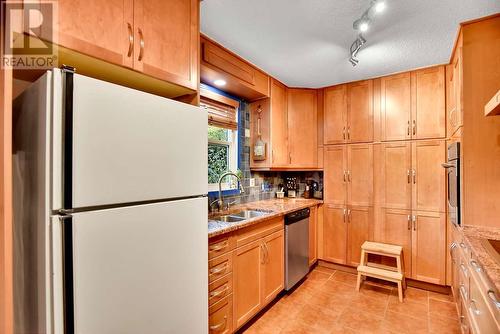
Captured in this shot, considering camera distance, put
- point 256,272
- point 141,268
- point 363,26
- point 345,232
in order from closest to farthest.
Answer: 1. point 141,268
2. point 363,26
3. point 256,272
4. point 345,232

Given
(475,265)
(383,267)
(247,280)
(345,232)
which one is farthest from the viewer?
(345,232)

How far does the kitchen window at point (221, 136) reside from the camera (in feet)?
8.65

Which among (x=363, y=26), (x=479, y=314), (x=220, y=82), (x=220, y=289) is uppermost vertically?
(x=363, y=26)

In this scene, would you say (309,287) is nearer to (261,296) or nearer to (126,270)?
(261,296)

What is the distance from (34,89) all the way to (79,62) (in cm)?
33

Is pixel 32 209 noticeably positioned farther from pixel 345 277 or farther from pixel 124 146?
pixel 345 277

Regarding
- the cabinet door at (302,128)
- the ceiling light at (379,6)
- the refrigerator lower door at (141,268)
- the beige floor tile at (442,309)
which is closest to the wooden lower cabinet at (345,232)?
the cabinet door at (302,128)

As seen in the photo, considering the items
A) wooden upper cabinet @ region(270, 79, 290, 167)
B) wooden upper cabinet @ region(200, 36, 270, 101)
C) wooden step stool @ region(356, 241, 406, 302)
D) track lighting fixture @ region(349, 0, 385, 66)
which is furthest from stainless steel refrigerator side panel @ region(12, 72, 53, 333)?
wooden step stool @ region(356, 241, 406, 302)

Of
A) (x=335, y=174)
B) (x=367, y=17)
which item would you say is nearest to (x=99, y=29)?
(x=367, y=17)

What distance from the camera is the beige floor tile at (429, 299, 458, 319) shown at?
7.72 feet

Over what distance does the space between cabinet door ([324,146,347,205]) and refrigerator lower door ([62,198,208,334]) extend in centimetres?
239

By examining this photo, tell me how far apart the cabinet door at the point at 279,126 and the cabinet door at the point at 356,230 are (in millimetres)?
1094

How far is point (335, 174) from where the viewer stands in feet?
11.1

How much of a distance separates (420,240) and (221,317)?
7.84ft
